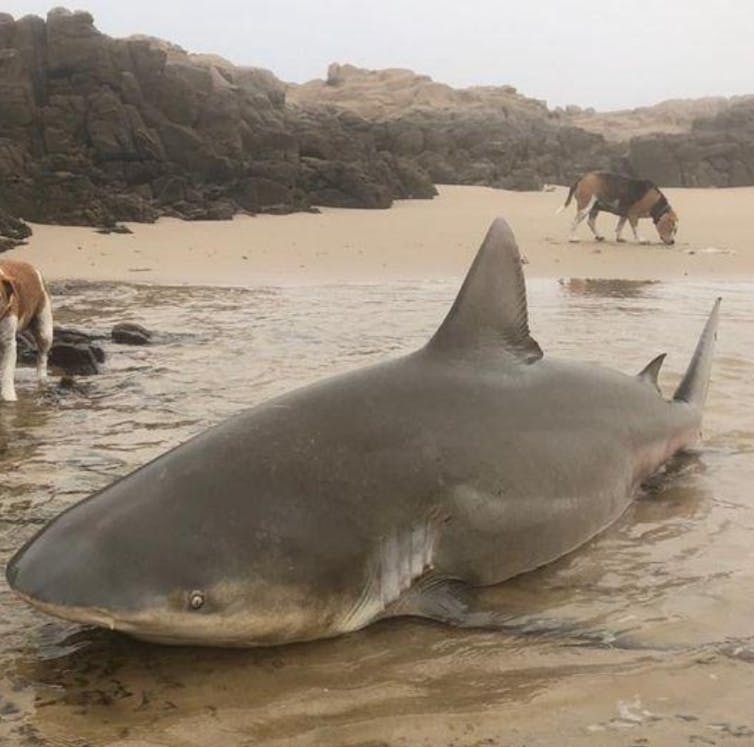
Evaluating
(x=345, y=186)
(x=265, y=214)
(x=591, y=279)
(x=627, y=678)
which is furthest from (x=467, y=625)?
(x=345, y=186)

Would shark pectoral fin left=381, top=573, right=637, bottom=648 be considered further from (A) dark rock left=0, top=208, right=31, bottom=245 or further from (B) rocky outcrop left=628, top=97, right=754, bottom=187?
(B) rocky outcrop left=628, top=97, right=754, bottom=187

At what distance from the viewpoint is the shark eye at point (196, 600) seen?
2.49 m

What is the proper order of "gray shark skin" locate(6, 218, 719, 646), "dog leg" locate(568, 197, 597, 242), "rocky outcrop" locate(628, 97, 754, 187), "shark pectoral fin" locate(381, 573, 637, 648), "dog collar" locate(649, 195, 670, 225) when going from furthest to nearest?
1. "rocky outcrop" locate(628, 97, 754, 187)
2. "dog leg" locate(568, 197, 597, 242)
3. "dog collar" locate(649, 195, 670, 225)
4. "shark pectoral fin" locate(381, 573, 637, 648)
5. "gray shark skin" locate(6, 218, 719, 646)

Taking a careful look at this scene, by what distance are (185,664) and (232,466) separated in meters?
0.51

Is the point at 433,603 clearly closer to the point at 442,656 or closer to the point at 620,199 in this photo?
the point at 442,656

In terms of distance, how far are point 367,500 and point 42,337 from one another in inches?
177

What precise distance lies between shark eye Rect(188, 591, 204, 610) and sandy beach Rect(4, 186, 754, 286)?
10468 mm

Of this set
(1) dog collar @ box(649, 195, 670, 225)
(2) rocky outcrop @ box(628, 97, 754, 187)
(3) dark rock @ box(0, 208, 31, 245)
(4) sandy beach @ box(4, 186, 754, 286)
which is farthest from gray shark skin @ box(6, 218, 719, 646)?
(2) rocky outcrop @ box(628, 97, 754, 187)

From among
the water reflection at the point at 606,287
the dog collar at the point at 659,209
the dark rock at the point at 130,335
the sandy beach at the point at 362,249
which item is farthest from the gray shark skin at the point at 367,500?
the dog collar at the point at 659,209

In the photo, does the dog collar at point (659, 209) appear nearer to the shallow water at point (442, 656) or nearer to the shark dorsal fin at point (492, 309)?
the shallow water at point (442, 656)

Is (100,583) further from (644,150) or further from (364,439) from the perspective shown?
(644,150)

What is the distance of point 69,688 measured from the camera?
2.53m

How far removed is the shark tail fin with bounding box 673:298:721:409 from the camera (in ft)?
15.7

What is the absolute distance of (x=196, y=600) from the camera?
2490mm
